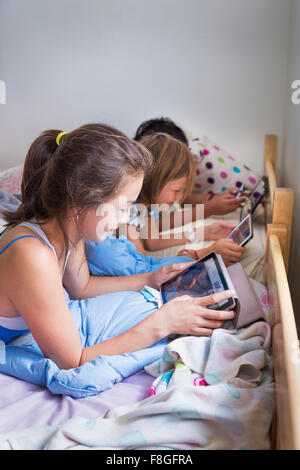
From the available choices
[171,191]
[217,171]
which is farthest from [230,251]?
[217,171]

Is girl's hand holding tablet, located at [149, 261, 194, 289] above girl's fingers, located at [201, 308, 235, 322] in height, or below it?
below

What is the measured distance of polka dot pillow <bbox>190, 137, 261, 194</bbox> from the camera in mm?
2150

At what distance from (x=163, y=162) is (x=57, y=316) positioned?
842 mm

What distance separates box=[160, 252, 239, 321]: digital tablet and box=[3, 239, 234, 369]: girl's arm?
26 mm

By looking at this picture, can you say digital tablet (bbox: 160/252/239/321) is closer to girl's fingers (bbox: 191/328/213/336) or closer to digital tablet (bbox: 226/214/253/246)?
girl's fingers (bbox: 191/328/213/336)

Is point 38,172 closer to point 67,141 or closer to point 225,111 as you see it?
point 67,141

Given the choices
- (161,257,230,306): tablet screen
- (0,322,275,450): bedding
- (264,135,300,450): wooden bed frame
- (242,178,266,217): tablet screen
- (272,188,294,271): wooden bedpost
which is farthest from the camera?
(242,178,266,217): tablet screen

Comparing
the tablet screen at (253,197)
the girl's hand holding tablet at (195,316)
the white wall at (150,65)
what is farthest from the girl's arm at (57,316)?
the white wall at (150,65)

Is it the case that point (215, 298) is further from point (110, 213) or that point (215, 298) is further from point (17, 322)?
point (17, 322)

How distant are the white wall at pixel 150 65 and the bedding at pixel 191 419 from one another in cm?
178

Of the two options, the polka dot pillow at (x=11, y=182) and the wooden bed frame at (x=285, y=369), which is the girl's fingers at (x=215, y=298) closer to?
the wooden bed frame at (x=285, y=369)

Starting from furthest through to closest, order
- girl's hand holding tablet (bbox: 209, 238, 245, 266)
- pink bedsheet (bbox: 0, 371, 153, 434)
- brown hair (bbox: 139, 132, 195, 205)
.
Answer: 1. brown hair (bbox: 139, 132, 195, 205)
2. girl's hand holding tablet (bbox: 209, 238, 245, 266)
3. pink bedsheet (bbox: 0, 371, 153, 434)

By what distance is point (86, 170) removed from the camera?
0.92 m

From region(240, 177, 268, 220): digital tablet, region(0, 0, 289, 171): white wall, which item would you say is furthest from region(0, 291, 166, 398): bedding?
region(0, 0, 289, 171): white wall
